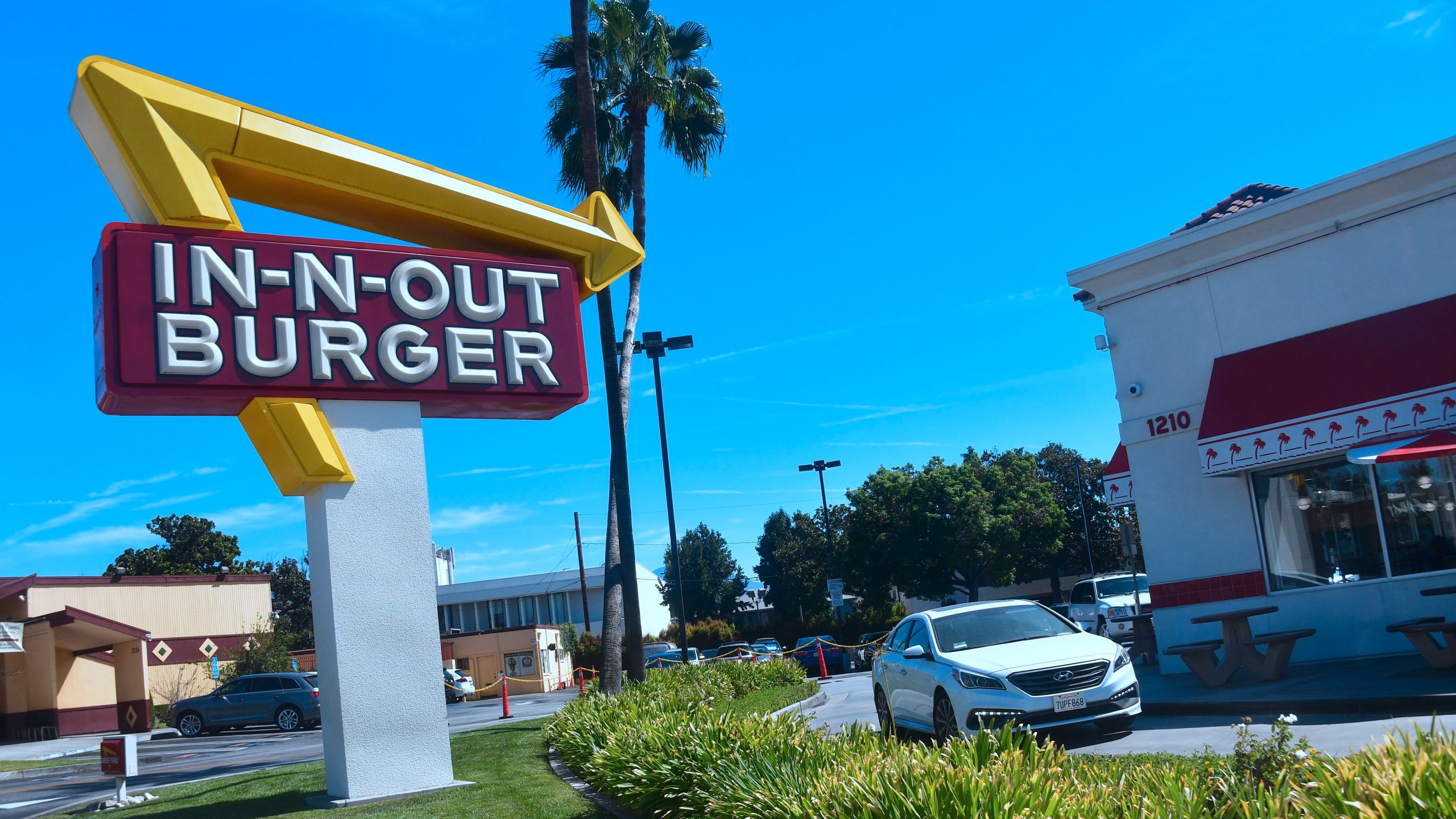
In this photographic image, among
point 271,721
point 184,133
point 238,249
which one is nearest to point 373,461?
point 238,249

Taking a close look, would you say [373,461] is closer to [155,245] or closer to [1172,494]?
[155,245]

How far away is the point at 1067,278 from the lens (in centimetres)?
1675

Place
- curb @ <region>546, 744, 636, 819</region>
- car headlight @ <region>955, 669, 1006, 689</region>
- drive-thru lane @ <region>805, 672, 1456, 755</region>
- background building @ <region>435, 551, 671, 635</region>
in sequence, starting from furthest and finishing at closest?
background building @ <region>435, 551, 671, 635</region>
car headlight @ <region>955, 669, 1006, 689</region>
drive-thru lane @ <region>805, 672, 1456, 755</region>
curb @ <region>546, 744, 636, 819</region>

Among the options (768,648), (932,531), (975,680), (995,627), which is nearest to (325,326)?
(975,680)

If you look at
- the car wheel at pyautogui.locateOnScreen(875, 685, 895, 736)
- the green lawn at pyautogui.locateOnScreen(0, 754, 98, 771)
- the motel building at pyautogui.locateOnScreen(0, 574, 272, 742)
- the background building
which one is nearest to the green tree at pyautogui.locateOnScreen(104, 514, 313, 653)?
the background building

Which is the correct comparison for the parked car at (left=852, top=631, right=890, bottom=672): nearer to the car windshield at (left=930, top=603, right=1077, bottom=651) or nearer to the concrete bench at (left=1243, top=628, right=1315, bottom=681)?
the concrete bench at (left=1243, top=628, right=1315, bottom=681)

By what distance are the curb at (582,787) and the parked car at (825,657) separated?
19.3m

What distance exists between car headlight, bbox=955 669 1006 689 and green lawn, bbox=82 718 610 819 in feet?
12.7

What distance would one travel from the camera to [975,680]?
10.4m

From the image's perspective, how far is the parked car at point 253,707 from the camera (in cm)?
2808

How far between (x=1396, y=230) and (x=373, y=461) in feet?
42.3

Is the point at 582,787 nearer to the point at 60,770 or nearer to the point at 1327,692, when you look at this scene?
the point at 1327,692

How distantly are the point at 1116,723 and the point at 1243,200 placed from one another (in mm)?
12099

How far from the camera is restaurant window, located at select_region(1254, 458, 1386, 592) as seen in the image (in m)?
13.8
